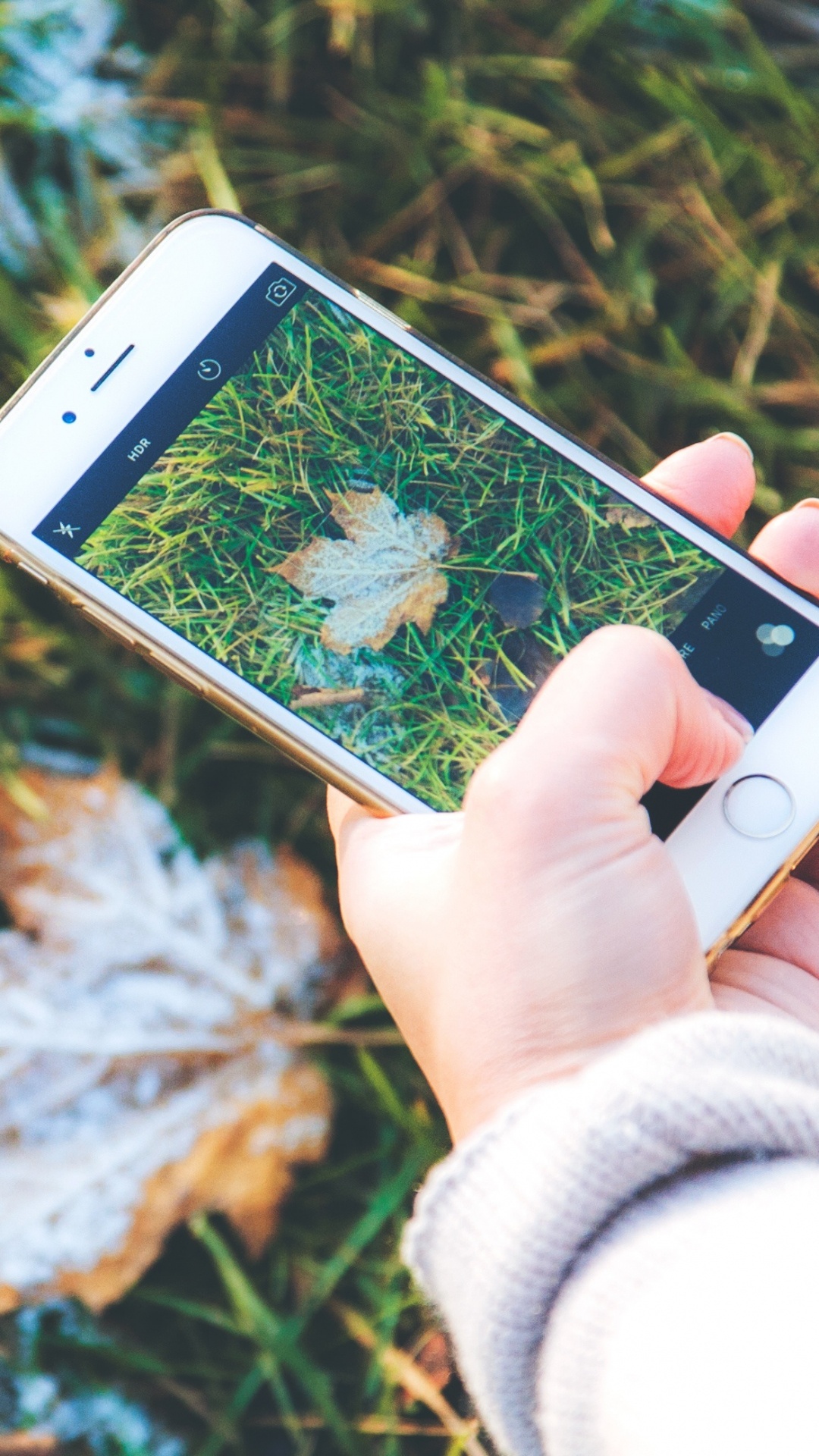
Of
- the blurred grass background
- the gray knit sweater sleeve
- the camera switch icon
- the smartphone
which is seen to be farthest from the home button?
the camera switch icon

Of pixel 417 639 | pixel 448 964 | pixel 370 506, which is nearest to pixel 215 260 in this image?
pixel 370 506

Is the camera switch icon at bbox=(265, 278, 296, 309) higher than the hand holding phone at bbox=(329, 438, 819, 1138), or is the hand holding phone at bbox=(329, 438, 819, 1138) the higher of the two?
the camera switch icon at bbox=(265, 278, 296, 309)

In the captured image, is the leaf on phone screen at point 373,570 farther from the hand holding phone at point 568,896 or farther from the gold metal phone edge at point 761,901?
the gold metal phone edge at point 761,901

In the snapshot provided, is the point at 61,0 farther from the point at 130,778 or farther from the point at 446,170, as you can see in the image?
the point at 130,778

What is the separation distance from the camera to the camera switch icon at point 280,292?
103 centimetres

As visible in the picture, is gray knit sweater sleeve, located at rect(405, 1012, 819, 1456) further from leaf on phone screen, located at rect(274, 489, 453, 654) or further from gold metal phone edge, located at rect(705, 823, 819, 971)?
leaf on phone screen, located at rect(274, 489, 453, 654)

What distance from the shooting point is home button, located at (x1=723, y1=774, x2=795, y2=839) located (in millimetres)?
944

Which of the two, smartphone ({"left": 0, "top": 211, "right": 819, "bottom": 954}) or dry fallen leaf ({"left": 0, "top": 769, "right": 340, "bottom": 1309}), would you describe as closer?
smartphone ({"left": 0, "top": 211, "right": 819, "bottom": 954})

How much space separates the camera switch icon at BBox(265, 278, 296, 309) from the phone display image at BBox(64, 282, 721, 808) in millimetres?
23

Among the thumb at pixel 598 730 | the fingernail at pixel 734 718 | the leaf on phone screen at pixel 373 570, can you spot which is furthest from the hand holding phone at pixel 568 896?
the leaf on phone screen at pixel 373 570

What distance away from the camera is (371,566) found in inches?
39.3

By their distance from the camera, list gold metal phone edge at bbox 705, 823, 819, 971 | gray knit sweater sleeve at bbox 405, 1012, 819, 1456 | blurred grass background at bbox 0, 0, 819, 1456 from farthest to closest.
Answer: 1. blurred grass background at bbox 0, 0, 819, 1456
2. gold metal phone edge at bbox 705, 823, 819, 971
3. gray knit sweater sleeve at bbox 405, 1012, 819, 1456

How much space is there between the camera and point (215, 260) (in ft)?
3.37

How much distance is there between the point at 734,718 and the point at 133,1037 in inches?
29.3
